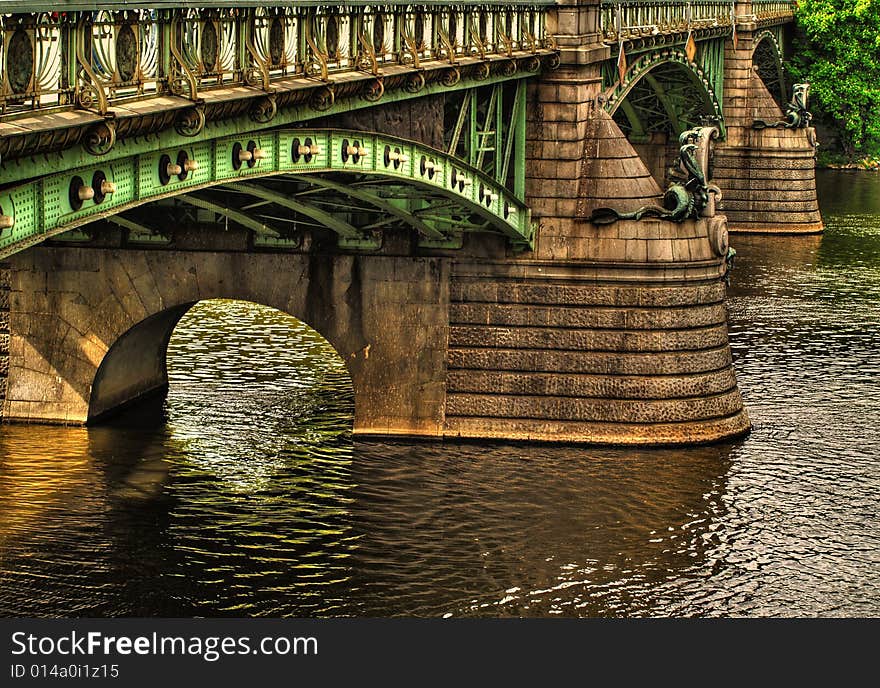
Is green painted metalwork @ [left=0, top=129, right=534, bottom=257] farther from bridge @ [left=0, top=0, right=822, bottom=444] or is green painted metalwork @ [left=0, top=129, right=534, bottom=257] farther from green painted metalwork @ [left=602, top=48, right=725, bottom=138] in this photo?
green painted metalwork @ [left=602, top=48, right=725, bottom=138]

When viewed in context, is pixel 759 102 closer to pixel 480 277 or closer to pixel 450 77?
pixel 480 277

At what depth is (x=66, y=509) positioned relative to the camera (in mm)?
33375

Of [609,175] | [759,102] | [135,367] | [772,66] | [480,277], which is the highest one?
[772,66]

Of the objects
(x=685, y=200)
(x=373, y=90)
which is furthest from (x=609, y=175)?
(x=373, y=90)

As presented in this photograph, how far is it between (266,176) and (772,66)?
65.9 m

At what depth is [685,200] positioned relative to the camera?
38.4 m

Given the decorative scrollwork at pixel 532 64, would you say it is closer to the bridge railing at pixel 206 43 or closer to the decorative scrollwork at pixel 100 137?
the bridge railing at pixel 206 43

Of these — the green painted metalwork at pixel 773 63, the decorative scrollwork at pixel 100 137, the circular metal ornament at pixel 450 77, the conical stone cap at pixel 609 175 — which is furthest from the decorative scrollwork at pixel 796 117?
the decorative scrollwork at pixel 100 137

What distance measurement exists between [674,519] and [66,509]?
10.4 meters

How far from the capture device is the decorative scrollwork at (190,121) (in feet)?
79.7

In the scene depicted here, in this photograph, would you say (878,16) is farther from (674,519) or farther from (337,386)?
(674,519)

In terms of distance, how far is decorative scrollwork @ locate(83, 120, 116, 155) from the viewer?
21969 mm

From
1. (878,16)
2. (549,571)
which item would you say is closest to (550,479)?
(549,571)

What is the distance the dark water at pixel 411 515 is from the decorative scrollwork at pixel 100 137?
28.5ft
